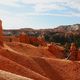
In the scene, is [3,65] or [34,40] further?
[34,40]

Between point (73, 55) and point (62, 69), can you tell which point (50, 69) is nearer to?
point (62, 69)

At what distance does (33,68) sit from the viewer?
37.2m

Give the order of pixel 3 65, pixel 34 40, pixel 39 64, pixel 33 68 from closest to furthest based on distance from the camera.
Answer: pixel 3 65, pixel 33 68, pixel 39 64, pixel 34 40

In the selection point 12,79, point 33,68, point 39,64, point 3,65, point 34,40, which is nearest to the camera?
point 12,79

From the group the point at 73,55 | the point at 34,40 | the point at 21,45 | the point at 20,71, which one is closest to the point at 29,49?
the point at 21,45

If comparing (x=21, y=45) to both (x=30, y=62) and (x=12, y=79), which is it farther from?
(x=12, y=79)

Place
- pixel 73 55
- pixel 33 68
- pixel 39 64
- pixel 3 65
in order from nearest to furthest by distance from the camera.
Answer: pixel 3 65 → pixel 33 68 → pixel 39 64 → pixel 73 55

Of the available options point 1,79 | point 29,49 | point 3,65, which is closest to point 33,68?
point 3,65

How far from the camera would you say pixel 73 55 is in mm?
61500

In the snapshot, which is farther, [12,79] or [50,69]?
[50,69]

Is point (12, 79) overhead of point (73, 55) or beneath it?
overhead

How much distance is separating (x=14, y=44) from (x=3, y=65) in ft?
111

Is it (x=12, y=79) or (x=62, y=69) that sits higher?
(x=12, y=79)

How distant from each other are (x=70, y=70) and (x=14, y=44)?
85.4ft
